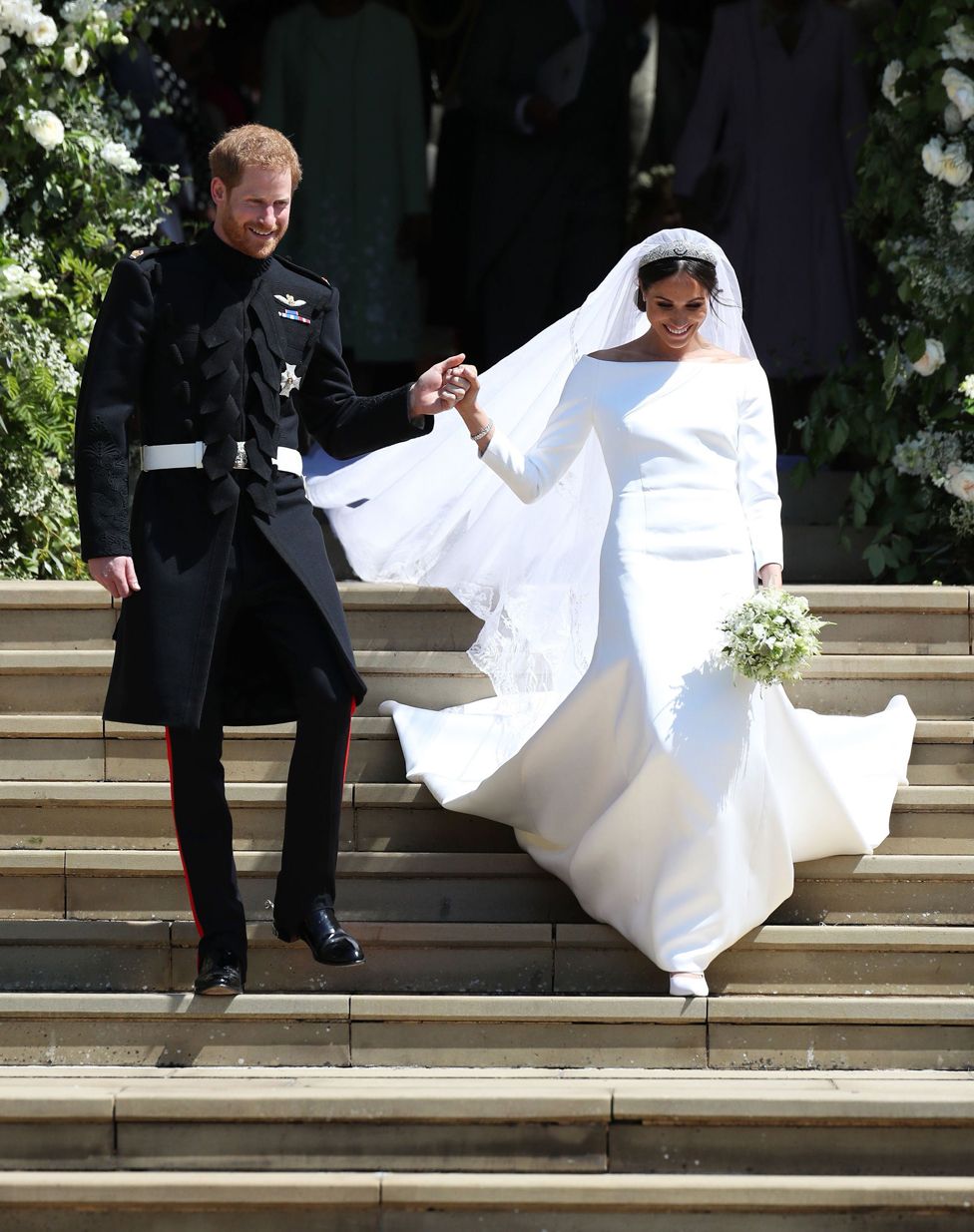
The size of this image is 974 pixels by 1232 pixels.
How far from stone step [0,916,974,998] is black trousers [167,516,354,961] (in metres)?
0.26

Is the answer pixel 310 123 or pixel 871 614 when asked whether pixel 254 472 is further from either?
pixel 310 123

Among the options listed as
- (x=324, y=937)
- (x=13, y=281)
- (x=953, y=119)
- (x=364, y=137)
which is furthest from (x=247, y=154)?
(x=364, y=137)

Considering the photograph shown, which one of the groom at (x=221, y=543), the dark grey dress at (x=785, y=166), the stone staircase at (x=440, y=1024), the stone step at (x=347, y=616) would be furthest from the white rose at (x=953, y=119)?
the groom at (x=221, y=543)

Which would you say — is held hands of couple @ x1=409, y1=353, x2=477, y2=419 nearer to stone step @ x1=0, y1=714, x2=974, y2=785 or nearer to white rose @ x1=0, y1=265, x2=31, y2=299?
stone step @ x1=0, y1=714, x2=974, y2=785

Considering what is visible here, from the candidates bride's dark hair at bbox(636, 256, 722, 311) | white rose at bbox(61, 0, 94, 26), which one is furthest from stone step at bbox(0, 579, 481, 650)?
white rose at bbox(61, 0, 94, 26)

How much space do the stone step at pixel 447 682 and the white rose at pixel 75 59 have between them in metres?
2.58

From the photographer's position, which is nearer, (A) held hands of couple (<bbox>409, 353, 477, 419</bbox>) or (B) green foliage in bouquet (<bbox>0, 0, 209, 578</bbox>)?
(A) held hands of couple (<bbox>409, 353, 477, 419</bbox>)

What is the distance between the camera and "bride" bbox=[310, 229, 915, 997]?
4.48m

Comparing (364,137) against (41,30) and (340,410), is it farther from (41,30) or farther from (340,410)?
(340,410)

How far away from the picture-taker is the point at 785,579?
729 cm

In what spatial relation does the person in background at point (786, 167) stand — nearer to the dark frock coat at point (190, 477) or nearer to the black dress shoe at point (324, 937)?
the dark frock coat at point (190, 477)

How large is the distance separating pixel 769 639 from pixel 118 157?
388cm

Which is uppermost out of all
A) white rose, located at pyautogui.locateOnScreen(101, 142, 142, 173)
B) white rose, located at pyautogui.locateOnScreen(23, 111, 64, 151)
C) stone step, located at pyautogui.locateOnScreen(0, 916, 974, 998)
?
white rose, located at pyautogui.locateOnScreen(23, 111, 64, 151)

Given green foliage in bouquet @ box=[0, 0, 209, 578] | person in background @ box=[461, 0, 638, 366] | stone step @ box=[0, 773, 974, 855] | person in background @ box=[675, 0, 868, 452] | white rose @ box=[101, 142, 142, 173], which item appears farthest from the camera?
person in background @ box=[461, 0, 638, 366]
